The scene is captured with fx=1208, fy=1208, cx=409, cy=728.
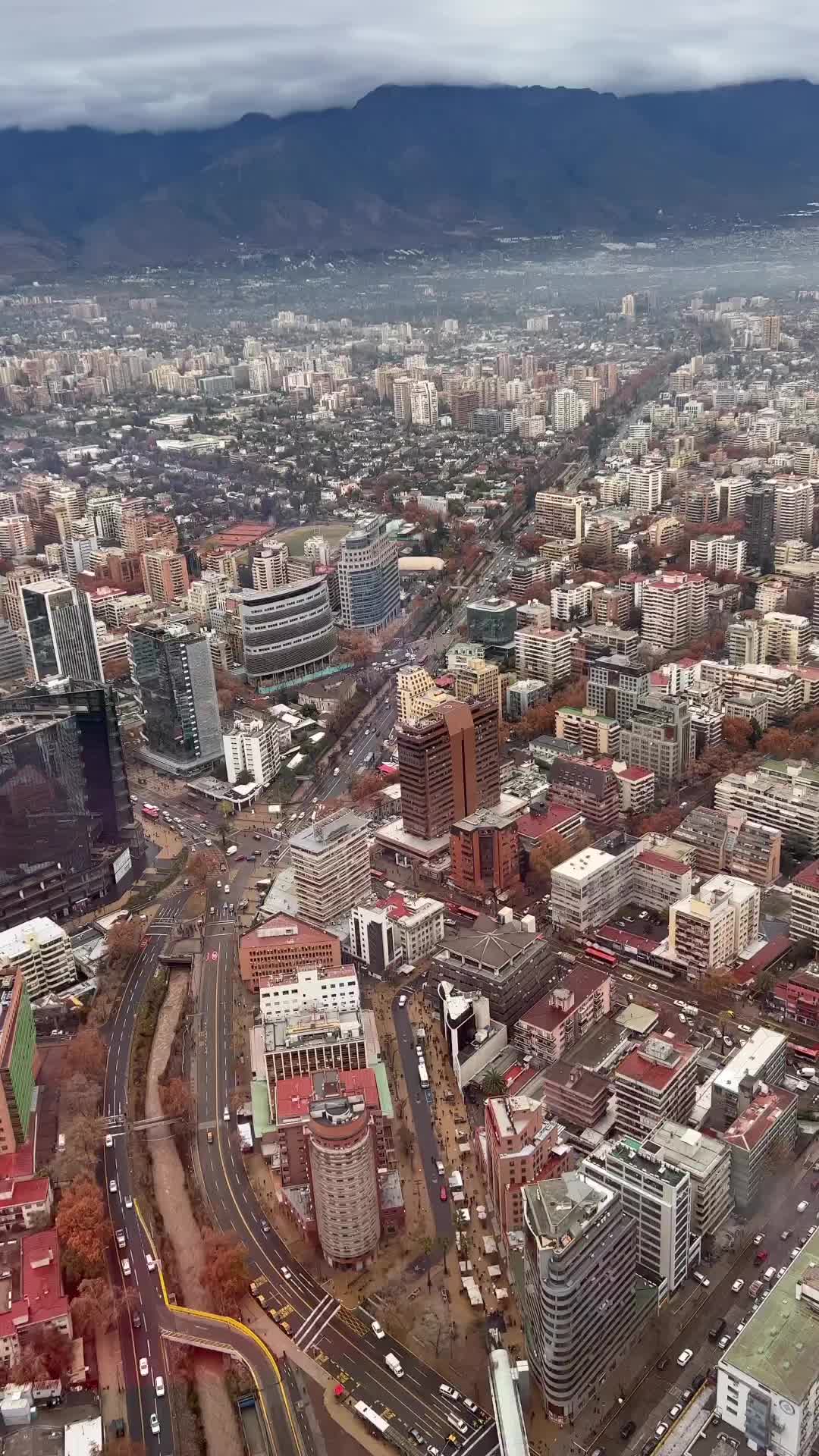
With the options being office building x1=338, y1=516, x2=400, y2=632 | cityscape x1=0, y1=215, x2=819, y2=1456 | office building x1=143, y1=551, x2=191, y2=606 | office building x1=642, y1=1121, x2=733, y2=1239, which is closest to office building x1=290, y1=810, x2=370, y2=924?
cityscape x1=0, y1=215, x2=819, y2=1456

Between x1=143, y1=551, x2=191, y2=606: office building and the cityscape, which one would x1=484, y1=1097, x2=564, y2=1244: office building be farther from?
x1=143, y1=551, x2=191, y2=606: office building

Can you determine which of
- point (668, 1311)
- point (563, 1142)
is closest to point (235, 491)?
point (563, 1142)

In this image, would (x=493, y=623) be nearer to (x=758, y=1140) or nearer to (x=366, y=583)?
(x=366, y=583)

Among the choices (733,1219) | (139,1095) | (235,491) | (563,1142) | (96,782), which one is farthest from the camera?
(235,491)

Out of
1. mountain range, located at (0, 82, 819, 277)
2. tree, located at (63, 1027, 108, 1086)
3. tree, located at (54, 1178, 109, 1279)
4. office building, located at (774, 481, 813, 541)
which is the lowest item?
tree, located at (63, 1027, 108, 1086)

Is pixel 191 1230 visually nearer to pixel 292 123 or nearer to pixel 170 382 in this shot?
pixel 170 382

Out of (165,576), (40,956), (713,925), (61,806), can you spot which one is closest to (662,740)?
(713,925)

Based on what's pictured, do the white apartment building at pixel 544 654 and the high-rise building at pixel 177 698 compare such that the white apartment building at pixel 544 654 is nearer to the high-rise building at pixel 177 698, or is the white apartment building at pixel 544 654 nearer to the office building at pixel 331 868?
the high-rise building at pixel 177 698
